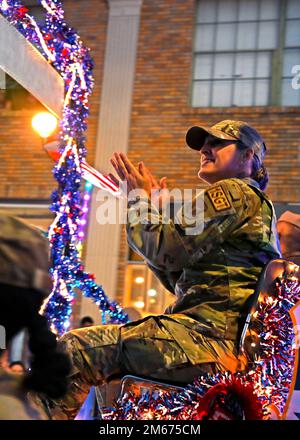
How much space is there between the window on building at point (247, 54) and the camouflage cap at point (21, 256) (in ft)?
28.0

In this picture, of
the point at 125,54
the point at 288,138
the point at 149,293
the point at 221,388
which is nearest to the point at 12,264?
the point at 221,388

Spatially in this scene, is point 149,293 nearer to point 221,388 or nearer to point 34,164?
point 34,164

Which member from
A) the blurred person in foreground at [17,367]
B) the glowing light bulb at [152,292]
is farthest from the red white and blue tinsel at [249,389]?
the glowing light bulb at [152,292]

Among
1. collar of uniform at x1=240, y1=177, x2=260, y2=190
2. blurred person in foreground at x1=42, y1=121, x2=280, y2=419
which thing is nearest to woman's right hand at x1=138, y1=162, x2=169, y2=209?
blurred person in foreground at x1=42, y1=121, x2=280, y2=419

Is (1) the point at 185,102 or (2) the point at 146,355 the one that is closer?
(2) the point at 146,355

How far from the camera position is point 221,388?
72.9 inches

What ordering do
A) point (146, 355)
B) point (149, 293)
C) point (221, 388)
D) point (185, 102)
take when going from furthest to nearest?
point (185, 102) < point (149, 293) < point (146, 355) < point (221, 388)

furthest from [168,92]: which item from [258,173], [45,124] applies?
[258,173]

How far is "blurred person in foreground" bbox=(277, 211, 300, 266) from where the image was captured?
3732mm

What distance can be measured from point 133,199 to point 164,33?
8.26 metres

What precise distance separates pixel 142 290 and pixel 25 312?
784cm

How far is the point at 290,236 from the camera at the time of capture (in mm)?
3912

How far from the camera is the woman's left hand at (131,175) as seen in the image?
2.21 m

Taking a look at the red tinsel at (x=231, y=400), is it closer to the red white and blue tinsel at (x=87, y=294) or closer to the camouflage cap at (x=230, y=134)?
the red white and blue tinsel at (x=87, y=294)
